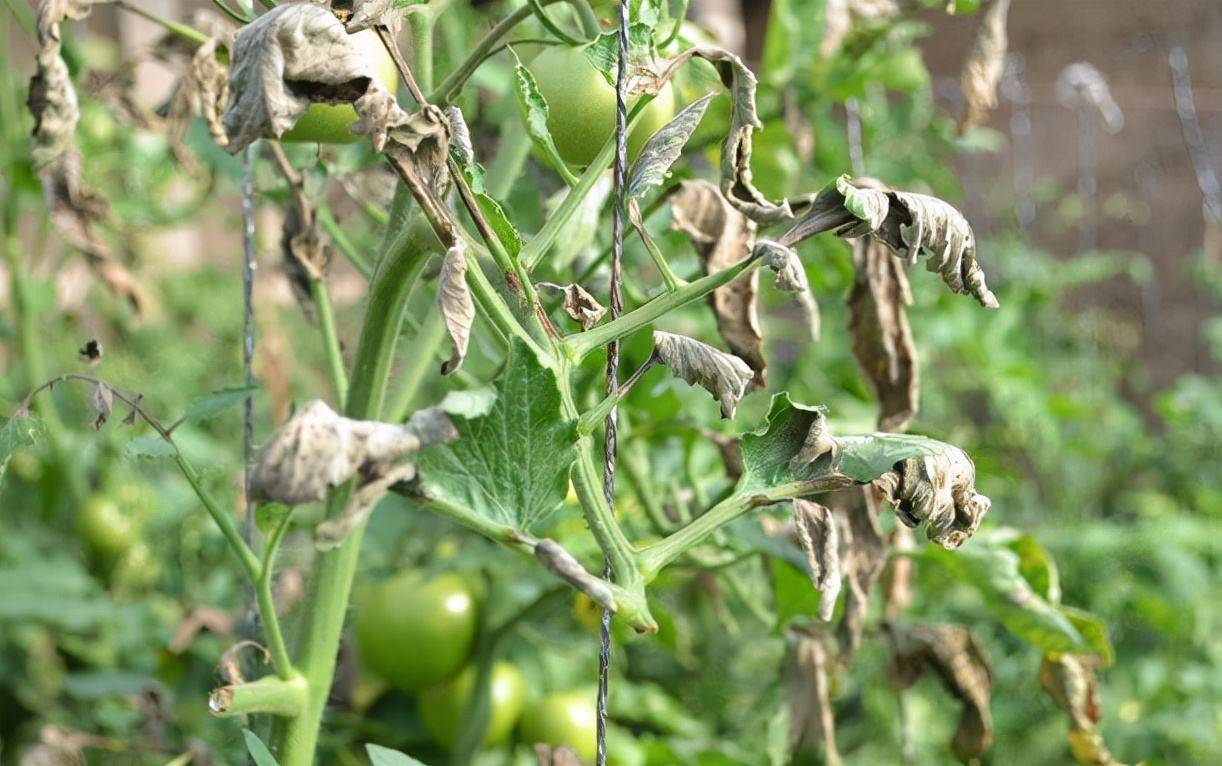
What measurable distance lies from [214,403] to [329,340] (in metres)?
0.10

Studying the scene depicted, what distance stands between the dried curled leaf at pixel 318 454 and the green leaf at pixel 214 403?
28 cm

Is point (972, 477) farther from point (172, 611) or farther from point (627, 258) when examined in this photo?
point (172, 611)

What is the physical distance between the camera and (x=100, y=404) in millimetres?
621

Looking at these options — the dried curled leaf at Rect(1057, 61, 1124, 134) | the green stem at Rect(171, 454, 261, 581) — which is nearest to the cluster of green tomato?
the green stem at Rect(171, 454, 261, 581)

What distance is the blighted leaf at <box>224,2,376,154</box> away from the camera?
44 centimetres

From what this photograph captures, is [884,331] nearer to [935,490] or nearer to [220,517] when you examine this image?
[935,490]

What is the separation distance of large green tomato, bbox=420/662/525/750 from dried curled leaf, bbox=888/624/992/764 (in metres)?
0.38

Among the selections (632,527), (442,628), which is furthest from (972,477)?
(442,628)

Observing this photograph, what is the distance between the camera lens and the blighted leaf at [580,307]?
1.86 ft

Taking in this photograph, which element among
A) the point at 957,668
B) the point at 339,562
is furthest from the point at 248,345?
the point at 957,668

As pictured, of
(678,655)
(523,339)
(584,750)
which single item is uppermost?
(523,339)

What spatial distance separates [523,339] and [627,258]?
56cm

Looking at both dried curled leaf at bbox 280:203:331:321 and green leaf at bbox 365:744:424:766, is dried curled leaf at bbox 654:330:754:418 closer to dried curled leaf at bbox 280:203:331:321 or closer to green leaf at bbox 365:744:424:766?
green leaf at bbox 365:744:424:766

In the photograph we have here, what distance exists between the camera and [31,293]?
5.06 feet
